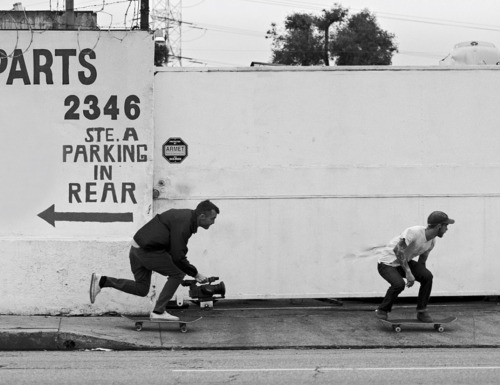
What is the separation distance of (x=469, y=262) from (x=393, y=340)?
2.53 metres

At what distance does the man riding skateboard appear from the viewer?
1170 cm

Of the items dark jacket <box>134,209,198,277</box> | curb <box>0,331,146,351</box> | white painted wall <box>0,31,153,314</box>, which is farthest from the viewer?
white painted wall <box>0,31,153,314</box>

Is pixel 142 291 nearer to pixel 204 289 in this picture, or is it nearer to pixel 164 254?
pixel 164 254

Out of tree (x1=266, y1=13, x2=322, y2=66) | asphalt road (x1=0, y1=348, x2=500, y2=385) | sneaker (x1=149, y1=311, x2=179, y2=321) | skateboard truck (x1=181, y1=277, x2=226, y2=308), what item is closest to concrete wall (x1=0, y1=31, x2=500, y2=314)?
sneaker (x1=149, y1=311, x2=179, y2=321)

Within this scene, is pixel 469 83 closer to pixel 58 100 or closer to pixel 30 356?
pixel 58 100

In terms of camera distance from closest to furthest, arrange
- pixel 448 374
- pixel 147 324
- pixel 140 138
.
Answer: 1. pixel 448 374
2. pixel 147 324
3. pixel 140 138

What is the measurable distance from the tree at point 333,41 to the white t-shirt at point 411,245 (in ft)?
175

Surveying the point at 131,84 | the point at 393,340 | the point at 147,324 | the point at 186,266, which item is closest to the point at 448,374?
the point at 393,340

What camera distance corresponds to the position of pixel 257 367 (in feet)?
33.0

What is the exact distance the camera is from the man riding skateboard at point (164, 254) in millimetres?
11703

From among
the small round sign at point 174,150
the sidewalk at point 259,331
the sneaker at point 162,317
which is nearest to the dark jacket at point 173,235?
the sneaker at point 162,317

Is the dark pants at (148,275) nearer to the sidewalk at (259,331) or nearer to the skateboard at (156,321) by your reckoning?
the skateboard at (156,321)

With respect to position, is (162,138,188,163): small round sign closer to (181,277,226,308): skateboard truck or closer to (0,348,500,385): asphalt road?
(181,277,226,308): skateboard truck

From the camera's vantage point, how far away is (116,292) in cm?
1322
